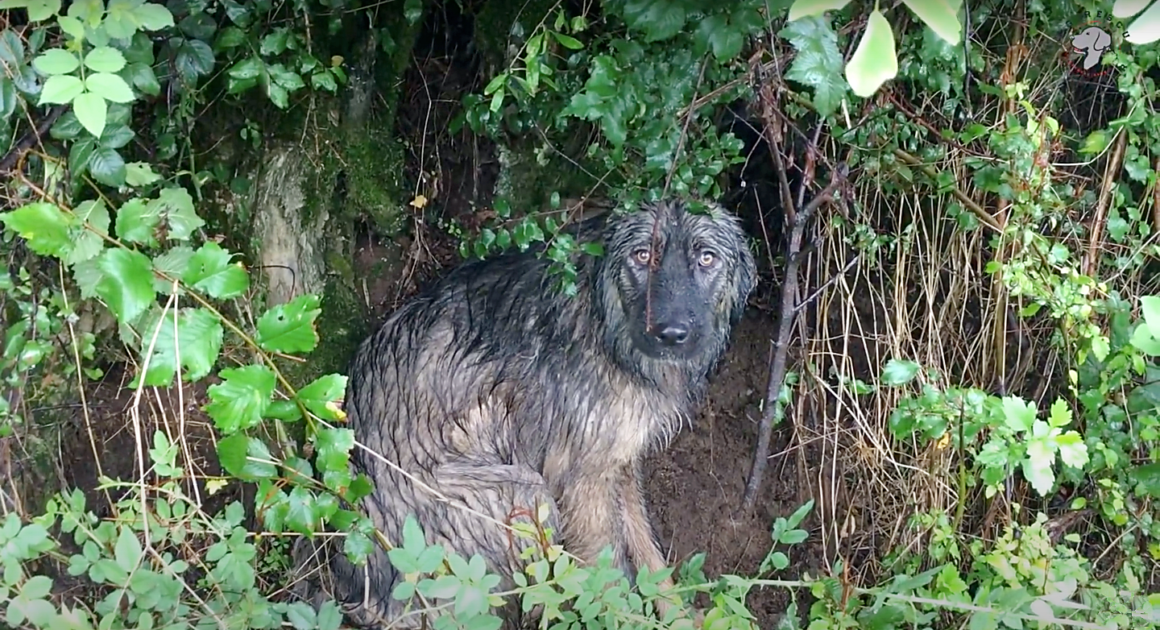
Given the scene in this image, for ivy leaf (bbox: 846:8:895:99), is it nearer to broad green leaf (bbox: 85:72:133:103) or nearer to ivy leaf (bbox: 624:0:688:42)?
ivy leaf (bbox: 624:0:688:42)

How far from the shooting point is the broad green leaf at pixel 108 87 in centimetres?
183

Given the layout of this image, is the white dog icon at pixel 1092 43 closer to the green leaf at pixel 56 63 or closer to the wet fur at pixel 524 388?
the wet fur at pixel 524 388

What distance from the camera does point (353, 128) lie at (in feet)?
10.4

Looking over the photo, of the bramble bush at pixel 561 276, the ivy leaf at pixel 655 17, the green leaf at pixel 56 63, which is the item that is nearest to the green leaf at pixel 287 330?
the bramble bush at pixel 561 276

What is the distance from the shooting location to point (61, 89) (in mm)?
1807

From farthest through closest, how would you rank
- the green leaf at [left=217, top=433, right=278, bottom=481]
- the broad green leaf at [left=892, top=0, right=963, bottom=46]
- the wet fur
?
the wet fur, the green leaf at [left=217, top=433, right=278, bottom=481], the broad green leaf at [left=892, top=0, right=963, bottom=46]

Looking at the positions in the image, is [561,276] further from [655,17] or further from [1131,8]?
[1131,8]

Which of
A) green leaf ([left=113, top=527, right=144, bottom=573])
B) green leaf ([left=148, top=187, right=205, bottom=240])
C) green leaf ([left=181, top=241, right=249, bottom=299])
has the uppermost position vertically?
green leaf ([left=148, top=187, right=205, bottom=240])

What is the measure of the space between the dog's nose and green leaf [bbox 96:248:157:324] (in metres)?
1.45

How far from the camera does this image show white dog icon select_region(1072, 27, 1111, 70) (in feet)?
10.5

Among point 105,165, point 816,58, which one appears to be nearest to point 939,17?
point 816,58

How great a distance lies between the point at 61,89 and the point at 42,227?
0.27 metres

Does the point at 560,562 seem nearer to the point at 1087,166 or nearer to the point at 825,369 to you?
the point at 825,369

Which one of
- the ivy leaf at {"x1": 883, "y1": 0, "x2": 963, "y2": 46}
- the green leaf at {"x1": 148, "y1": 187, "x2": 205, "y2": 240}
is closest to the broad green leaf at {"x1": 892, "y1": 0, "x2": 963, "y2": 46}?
the ivy leaf at {"x1": 883, "y1": 0, "x2": 963, "y2": 46}
